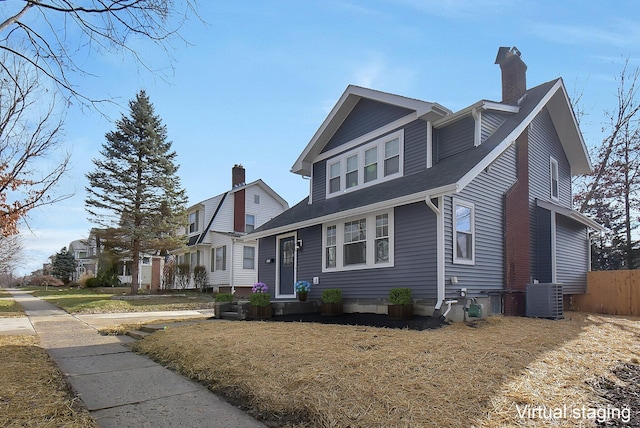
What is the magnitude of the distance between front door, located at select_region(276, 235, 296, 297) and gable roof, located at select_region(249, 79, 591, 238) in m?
0.62

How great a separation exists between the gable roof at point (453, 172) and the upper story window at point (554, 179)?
114cm

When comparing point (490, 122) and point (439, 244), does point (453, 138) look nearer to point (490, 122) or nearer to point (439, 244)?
point (490, 122)

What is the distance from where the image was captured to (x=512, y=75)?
12.7m

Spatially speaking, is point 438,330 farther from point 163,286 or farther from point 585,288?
point 163,286

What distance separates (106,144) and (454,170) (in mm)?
20196

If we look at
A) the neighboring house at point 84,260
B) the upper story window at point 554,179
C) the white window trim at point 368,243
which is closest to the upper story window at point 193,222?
the neighboring house at point 84,260

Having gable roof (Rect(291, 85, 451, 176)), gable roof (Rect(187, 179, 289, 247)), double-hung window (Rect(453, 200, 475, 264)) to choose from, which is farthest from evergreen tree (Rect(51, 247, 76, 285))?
double-hung window (Rect(453, 200, 475, 264))

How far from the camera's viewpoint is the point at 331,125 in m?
13.7

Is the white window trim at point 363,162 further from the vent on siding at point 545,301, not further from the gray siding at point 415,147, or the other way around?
the vent on siding at point 545,301

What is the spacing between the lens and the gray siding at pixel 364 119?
39.4ft

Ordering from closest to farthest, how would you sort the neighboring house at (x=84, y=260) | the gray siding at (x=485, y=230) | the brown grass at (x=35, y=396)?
1. the brown grass at (x=35, y=396)
2. the gray siding at (x=485, y=230)
3. the neighboring house at (x=84, y=260)

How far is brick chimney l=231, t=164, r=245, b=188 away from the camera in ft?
Result: 88.2

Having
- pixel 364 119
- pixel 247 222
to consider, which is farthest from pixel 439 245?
pixel 247 222

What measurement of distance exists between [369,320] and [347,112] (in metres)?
7.01
